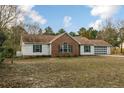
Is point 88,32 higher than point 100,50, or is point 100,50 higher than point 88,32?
point 88,32

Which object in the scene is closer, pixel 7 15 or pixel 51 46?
pixel 7 15

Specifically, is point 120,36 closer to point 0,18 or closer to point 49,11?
point 49,11

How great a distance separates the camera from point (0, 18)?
2208 centimetres

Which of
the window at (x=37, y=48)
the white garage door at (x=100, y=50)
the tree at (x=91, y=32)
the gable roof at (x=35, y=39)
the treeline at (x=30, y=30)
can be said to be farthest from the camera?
the tree at (x=91, y=32)

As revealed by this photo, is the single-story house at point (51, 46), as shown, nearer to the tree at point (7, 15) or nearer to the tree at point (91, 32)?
the tree at point (7, 15)

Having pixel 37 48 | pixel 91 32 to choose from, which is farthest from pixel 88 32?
pixel 37 48

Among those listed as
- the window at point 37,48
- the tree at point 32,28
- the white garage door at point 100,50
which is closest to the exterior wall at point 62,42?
the window at point 37,48

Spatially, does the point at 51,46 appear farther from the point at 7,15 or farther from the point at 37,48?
the point at 7,15

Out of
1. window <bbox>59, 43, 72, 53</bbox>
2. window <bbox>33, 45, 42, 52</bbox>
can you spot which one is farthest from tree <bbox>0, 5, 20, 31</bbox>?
window <bbox>59, 43, 72, 53</bbox>

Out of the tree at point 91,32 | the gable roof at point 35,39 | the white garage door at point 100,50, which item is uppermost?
the tree at point 91,32

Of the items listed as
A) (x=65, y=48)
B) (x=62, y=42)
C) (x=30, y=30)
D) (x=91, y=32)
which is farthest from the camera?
(x=91, y=32)

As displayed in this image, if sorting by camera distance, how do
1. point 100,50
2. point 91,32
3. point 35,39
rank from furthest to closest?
point 91,32, point 100,50, point 35,39

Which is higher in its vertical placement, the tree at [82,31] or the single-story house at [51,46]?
the tree at [82,31]
